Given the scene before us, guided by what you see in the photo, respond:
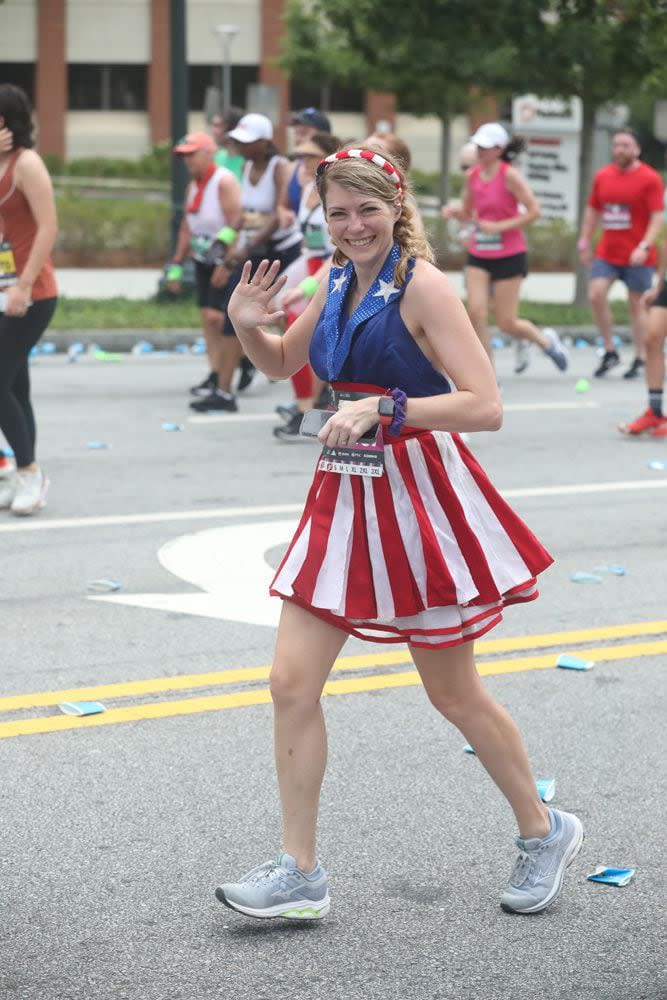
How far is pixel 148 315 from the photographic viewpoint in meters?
17.0

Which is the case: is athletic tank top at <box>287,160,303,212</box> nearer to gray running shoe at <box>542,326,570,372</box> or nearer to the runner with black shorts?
the runner with black shorts

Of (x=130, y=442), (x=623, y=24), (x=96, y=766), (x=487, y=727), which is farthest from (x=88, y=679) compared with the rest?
(x=623, y=24)

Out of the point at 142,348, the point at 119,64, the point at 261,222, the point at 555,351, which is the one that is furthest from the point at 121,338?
the point at 119,64

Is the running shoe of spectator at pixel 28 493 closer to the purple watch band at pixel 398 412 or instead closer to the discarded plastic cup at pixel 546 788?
the discarded plastic cup at pixel 546 788

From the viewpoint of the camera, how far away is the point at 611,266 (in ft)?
46.2

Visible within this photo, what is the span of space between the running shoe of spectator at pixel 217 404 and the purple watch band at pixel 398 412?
816 centimetres

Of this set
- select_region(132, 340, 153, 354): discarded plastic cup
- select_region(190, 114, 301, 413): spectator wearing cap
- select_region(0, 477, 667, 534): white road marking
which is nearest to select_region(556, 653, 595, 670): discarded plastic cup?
select_region(0, 477, 667, 534): white road marking

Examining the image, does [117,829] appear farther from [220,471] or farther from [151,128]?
[151,128]

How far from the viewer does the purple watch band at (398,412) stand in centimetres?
361

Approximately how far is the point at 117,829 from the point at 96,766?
48 cm

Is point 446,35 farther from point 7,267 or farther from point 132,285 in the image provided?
point 7,267

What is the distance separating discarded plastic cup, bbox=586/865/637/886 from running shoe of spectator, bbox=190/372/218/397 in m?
8.27

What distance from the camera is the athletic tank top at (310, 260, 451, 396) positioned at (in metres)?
3.73

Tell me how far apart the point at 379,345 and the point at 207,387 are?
28.8 feet
